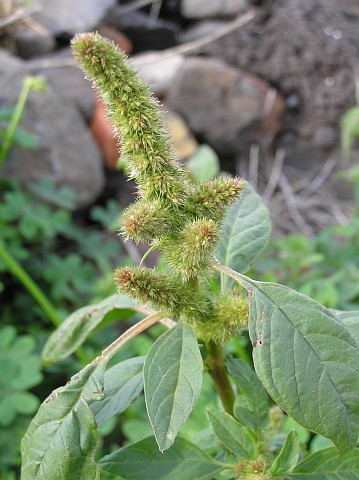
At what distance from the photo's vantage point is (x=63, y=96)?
371 centimetres

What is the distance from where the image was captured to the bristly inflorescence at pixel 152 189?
0.67 metres

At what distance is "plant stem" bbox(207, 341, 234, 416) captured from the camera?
854 millimetres

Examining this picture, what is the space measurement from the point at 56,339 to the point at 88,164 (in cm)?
258

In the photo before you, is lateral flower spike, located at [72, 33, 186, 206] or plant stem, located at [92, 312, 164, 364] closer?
lateral flower spike, located at [72, 33, 186, 206]

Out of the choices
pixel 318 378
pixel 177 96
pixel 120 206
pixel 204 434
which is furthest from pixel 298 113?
pixel 318 378

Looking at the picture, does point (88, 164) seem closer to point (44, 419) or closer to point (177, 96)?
point (177, 96)

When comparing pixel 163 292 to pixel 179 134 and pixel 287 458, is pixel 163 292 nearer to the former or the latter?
pixel 287 458

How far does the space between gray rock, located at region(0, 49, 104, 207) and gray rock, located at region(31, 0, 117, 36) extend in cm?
128

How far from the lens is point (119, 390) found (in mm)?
913

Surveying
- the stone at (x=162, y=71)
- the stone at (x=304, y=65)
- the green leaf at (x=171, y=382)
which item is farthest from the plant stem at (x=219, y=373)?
the stone at (x=304, y=65)

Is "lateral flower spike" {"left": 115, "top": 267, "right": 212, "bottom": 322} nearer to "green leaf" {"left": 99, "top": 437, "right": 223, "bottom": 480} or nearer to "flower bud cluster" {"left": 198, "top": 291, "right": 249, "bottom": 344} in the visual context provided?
"flower bud cluster" {"left": 198, "top": 291, "right": 249, "bottom": 344}

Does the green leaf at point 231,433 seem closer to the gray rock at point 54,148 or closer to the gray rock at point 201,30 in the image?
the gray rock at point 54,148

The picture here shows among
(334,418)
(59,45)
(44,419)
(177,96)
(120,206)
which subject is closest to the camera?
(334,418)

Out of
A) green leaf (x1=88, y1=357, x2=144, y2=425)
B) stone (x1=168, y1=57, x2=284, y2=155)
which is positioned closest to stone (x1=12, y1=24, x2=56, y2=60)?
stone (x1=168, y1=57, x2=284, y2=155)
